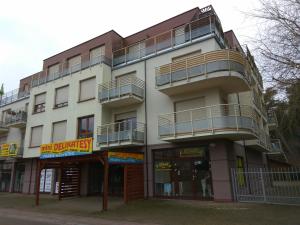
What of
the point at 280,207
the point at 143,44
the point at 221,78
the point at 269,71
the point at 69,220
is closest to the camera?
the point at 269,71

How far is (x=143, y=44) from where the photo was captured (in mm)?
20609

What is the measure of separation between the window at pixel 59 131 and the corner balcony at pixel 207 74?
377 inches

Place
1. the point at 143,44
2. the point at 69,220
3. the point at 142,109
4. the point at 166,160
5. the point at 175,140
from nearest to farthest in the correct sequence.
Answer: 1. the point at 69,220
2. the point at 175,140
3. the point at 166,160
4. the point at 142,109
5. the point at 143,44

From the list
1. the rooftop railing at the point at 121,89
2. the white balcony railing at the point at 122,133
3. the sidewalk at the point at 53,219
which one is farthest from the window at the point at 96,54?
the sidewalk at the point at 53,219

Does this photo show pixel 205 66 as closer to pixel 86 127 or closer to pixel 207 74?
pixel 207 74

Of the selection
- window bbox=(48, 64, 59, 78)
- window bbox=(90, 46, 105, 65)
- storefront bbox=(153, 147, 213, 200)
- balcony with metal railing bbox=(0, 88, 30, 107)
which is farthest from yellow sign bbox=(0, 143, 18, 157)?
storefront bbox=(153, 147, 213, 200)

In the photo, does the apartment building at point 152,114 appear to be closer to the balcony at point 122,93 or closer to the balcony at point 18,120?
the balcony at point 122,93

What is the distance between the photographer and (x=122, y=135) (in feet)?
55.5

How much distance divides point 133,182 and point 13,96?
66.4 ft

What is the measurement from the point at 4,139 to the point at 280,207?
2740 cm

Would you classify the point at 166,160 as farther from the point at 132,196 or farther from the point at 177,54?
the point at 177,54

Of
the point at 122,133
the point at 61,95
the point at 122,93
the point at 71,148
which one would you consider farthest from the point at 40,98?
the point at 122,133

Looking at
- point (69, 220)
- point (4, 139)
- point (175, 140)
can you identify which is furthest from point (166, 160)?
point (4, 139)

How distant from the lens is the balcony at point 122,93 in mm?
17594
